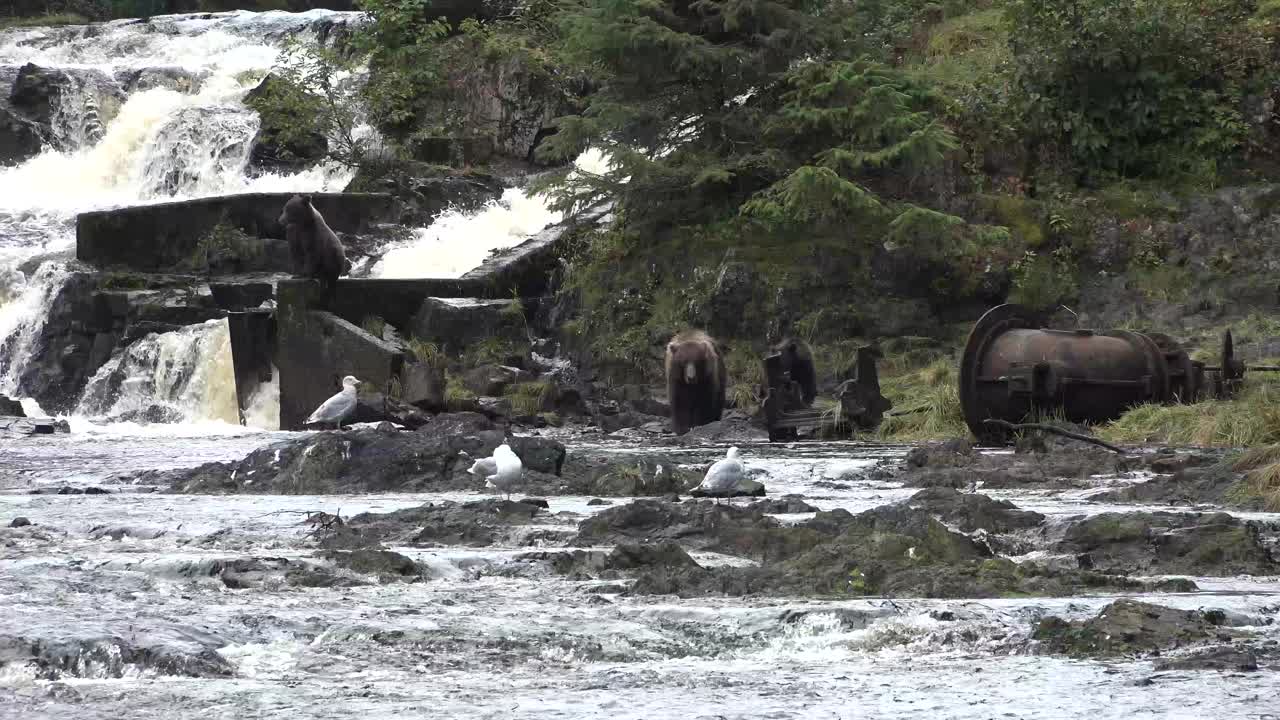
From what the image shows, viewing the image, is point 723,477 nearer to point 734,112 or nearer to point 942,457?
point 942,457

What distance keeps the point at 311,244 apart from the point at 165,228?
5986mm

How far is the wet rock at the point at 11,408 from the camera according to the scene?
22.9 m

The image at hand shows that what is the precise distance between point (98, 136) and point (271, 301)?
1134cm

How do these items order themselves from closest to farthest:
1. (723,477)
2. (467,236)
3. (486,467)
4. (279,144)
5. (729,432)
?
(723,477), (486,467), (729,432), (467,236), (279,144)

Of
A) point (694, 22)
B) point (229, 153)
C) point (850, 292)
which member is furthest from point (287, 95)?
point (850, 292)

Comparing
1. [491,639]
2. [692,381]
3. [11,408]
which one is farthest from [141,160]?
[491,639]

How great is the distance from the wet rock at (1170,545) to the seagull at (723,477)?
2.74 metres

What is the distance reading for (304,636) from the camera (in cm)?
725

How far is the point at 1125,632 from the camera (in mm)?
6910

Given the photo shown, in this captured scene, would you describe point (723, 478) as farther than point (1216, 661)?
Yes

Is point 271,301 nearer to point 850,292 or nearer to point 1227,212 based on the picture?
point 850,292

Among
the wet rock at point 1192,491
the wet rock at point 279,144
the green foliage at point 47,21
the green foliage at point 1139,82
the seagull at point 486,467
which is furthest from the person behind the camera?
the green foliage at point 47,21

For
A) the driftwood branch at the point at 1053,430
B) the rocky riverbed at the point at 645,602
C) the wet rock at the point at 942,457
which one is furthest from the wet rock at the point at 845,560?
the driftwood branch at the point at 1053,430

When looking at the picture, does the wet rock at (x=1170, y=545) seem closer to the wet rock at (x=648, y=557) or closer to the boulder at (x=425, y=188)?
the wet rock at (x=648, y=557)
